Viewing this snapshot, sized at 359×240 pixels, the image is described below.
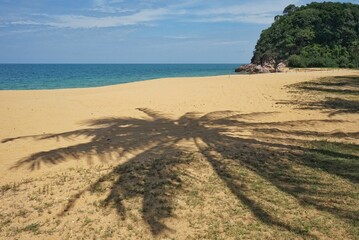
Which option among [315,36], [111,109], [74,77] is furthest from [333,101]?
[315,36]

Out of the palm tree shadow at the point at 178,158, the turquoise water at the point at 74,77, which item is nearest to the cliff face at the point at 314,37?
the turquoise water at the point at 74,77

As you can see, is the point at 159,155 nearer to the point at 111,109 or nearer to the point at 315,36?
the point at 111,109

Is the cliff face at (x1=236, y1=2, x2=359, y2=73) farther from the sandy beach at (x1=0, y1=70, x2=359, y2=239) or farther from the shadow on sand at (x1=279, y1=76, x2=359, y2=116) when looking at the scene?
the sandy beach at (x1=0, y1=70, x2=359, y2=239)

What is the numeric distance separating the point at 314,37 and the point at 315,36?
84cm

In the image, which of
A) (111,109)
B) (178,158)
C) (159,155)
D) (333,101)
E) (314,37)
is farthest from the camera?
(314,37)

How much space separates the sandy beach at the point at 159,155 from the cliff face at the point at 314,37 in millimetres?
46572

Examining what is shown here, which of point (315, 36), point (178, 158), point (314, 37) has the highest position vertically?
point (315, 36)

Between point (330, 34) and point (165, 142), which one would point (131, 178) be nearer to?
point (165, 142)

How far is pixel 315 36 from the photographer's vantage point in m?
64.6

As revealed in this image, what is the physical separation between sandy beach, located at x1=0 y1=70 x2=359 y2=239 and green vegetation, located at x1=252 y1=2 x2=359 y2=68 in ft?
157

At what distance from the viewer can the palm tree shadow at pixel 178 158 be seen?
529 centimetres

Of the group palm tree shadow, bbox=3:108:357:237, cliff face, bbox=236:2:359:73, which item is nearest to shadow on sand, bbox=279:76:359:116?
palm tree shadow, bbox=3:108:357:237

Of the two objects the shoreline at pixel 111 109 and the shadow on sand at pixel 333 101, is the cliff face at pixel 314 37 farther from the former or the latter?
the shoreline at pixel 111 109

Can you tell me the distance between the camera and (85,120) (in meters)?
11.8
